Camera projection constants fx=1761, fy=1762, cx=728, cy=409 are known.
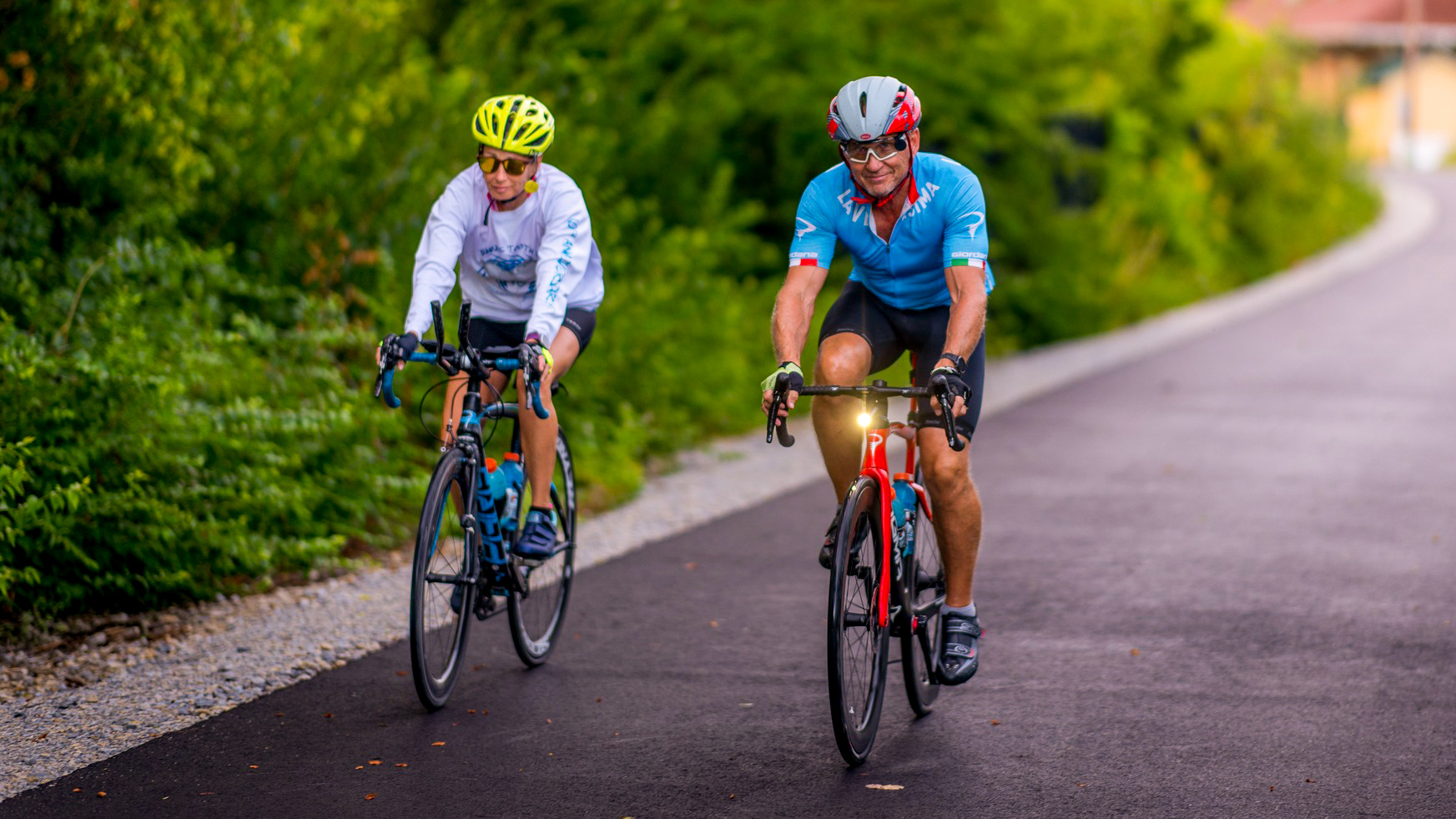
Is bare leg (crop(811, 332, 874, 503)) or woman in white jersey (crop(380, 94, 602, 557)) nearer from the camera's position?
bare leg (crop(811, 332, 874, 503))

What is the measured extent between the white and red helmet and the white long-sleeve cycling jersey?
1188 millimetres

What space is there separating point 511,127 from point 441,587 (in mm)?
1587

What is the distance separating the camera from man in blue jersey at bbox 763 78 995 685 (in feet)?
17.4

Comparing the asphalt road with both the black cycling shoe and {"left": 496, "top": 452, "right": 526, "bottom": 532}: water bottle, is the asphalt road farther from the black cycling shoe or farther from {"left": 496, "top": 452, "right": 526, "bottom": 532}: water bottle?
{"left": 496, "top": 452, "right": 526, "bottom": 532}: water bottle

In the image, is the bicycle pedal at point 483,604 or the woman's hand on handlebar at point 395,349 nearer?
the woman's hand on handlebar at point 395,349

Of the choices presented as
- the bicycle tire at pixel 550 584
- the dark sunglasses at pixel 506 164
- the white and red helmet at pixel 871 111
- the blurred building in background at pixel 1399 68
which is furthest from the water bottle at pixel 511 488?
the blurred building in background at pixel 1399 68

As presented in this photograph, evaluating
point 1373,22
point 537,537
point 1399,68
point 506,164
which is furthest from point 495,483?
point 1373,22

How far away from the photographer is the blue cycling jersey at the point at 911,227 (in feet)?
17.8

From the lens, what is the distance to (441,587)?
19.9ft

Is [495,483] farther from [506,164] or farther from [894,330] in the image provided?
[894,330]

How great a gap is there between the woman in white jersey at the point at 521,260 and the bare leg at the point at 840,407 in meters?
0.91

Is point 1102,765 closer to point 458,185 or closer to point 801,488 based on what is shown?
point 458,185

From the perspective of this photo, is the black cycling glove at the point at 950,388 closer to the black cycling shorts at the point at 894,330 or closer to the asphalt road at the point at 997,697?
the black cycling shorts at the point at 894,330

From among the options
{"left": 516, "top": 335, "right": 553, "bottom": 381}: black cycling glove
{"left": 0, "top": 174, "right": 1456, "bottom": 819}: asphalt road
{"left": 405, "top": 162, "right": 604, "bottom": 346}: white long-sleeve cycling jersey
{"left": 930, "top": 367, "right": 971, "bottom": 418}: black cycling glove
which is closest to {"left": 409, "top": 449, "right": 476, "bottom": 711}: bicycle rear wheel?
{"left": 0, "top": 174, "right": 1456, "bottom": 819}: asphalt road
